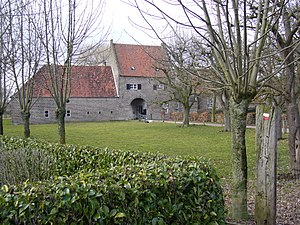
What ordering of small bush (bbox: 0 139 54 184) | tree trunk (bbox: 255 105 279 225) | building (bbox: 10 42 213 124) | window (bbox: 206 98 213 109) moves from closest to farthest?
tree trunk (bbox: 255 105 279 225) → small bush (bbox: 0 139 54 184) → building (bbox: 10 42 213 124) → window (bbox: 206 98 213 109)

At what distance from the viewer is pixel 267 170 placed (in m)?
4.13

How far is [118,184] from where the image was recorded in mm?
2963

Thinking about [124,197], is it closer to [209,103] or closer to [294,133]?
[294,133]

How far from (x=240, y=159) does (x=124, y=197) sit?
2221 millimetres

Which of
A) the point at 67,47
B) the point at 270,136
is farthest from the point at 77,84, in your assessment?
the point at 270,136

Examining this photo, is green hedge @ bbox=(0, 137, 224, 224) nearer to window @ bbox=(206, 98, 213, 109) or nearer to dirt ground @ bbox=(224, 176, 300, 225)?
dirt ground @ bbox=(224, 176, 300, 225)

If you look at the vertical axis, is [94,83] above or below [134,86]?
above

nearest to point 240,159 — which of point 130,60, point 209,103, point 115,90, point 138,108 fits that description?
point 115,90

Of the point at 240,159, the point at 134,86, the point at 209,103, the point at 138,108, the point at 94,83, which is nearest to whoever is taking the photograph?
the point at 240,159

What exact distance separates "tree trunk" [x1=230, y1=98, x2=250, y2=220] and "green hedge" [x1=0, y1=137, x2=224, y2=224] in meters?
0.77

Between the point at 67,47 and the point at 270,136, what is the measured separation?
7743mm

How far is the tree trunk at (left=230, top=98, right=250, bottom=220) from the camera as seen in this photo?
4516mm

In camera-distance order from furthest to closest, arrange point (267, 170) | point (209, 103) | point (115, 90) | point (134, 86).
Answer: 1. point (209, 103)
2. point (134, 86)
3. point (115, 90)
4. point (267, 170)

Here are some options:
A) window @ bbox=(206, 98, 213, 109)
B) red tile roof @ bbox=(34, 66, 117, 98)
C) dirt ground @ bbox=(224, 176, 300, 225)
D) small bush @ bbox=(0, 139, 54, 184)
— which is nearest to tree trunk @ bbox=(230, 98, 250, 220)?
dirt ground @ bbox=(224, 176, 300, 225)
